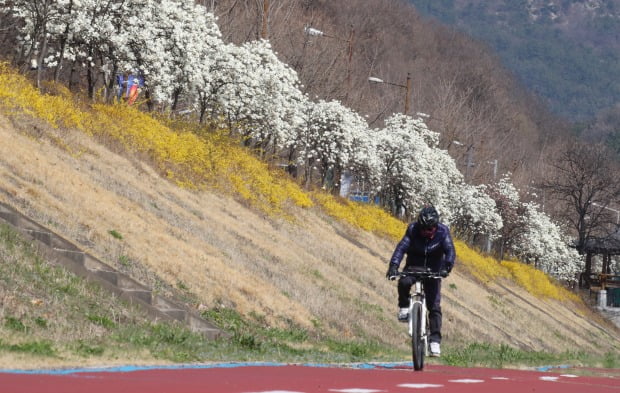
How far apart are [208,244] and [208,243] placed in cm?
27

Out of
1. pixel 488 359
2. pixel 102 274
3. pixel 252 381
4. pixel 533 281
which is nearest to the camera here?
pixel 252 381

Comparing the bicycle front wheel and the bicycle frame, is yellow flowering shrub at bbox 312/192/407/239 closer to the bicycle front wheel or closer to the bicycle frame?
the bicycle frame

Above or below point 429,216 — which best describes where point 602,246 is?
below

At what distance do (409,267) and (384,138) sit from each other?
160 feet

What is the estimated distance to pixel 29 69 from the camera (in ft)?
129

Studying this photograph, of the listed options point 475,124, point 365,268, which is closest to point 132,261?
point 365,268

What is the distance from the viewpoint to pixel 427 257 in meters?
15.3

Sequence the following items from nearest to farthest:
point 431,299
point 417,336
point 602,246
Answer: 1. point 417,336
2. point 431,299
3. point 602,246

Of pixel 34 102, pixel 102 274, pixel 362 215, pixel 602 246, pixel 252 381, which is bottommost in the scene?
pixel 602 246

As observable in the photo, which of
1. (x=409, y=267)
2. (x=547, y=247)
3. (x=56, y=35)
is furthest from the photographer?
(x=547, y=247)

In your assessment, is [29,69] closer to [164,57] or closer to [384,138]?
[164,57]

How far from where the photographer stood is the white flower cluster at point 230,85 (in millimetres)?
38562

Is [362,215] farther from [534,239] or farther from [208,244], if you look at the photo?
[534,239]

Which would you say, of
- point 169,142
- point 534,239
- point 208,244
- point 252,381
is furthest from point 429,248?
point 534,239
